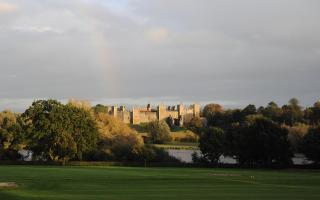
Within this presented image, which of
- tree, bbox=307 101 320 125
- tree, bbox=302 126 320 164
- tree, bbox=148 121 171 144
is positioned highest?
tree, bbox=307 101 320 125

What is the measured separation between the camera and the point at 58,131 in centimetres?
9812

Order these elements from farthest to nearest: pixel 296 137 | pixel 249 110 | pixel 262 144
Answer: pixel 249 110
pixel 296 137
pixel 262 144

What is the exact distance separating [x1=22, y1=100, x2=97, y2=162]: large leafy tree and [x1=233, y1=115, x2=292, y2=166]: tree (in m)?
26.6

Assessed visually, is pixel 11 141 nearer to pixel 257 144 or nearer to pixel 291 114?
pixel 257 144

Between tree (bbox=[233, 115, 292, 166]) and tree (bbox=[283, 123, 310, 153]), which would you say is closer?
tree (bbox=[233, 115, 292, 166])

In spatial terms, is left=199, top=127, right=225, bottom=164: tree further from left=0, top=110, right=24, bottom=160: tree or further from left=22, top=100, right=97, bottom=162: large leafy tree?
left=0, top=110, right=24, bottom=160: tree

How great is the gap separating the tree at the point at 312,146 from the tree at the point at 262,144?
327 centimetres

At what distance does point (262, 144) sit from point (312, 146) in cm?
857

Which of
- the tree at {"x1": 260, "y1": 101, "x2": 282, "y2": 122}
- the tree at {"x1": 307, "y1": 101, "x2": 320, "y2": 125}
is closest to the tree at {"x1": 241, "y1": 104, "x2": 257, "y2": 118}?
the tree at {"x1": 260, "y1": 101, "x2": 282, "y2": 122}

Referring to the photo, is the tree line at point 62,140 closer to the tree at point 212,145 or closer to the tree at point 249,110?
the tree at point 212,145

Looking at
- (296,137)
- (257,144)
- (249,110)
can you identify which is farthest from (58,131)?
(249,110)

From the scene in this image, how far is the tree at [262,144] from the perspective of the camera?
3814 inches

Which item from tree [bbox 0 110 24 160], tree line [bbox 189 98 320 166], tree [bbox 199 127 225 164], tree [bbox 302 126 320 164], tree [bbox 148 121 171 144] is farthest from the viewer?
tree [bbox 148 121 171 144]

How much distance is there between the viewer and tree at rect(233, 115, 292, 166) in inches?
3814
